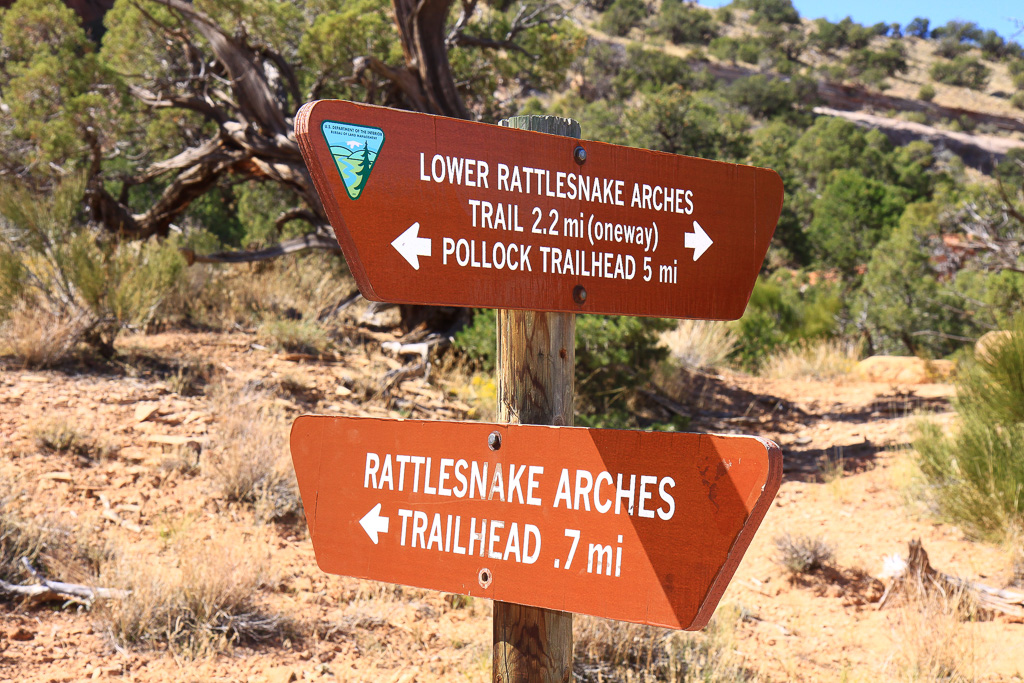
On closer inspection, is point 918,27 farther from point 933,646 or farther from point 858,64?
point 933,646

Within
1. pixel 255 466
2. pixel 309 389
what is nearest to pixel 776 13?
pixel 309 389

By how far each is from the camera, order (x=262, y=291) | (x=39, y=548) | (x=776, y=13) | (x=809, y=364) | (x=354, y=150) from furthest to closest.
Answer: (x=776, y=13) → (x=809, y=364) → (x=262, y=291) → (x=39, y=548) → (x=354, y=150)

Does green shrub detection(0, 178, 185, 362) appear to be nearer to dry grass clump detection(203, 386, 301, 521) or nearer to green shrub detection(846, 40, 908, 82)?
dry grass clump detection(203, 386, 301, 521)

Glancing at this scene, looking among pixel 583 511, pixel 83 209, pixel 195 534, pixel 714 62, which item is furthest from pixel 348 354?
pixel 714 62

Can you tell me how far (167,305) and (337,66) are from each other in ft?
10.6

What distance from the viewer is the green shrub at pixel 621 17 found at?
1969 inches

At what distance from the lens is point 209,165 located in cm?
959

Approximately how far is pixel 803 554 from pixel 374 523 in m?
3.62

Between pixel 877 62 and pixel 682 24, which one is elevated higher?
pixel 682 24

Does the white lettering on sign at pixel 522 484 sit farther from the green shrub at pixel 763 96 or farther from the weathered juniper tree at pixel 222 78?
the green shrub at pixel 763 96

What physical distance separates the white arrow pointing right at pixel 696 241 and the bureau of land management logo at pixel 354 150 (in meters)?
0.77

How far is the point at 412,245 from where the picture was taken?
5.40ft

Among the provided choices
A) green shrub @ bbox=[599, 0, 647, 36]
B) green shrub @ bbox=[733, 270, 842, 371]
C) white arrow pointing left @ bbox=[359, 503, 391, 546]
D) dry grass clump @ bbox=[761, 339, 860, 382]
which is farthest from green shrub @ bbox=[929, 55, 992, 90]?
white arrow pointing left @ bbox=[359, 503, 391, 546]

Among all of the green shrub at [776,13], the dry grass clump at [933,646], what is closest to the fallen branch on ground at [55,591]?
the dry grass clump at [933,646]
